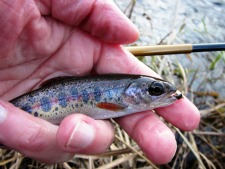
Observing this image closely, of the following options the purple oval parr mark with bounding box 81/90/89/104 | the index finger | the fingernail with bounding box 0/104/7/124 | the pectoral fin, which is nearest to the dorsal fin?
the purple oval parr mark with bounding box 81/90/89/104

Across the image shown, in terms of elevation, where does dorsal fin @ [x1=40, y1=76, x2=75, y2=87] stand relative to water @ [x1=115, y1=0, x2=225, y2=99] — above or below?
above

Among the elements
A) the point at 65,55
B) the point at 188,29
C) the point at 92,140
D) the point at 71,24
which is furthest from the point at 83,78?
the point at 188,29

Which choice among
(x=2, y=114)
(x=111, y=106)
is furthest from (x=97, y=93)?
(x=2, y=114)

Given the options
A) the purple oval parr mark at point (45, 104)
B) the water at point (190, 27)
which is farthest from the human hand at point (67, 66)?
the water at point (190, 27)

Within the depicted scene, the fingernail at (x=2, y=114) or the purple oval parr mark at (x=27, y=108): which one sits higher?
the fingernail at (x=2, y=114)

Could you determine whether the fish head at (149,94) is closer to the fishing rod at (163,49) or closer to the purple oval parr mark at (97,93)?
the purple oval parr mark at (97,93)

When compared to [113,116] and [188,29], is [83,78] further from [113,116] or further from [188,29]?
[188,29]

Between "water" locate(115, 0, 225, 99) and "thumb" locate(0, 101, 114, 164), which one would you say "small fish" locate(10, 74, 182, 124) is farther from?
"water" locate(115, 0, 225, 99)
